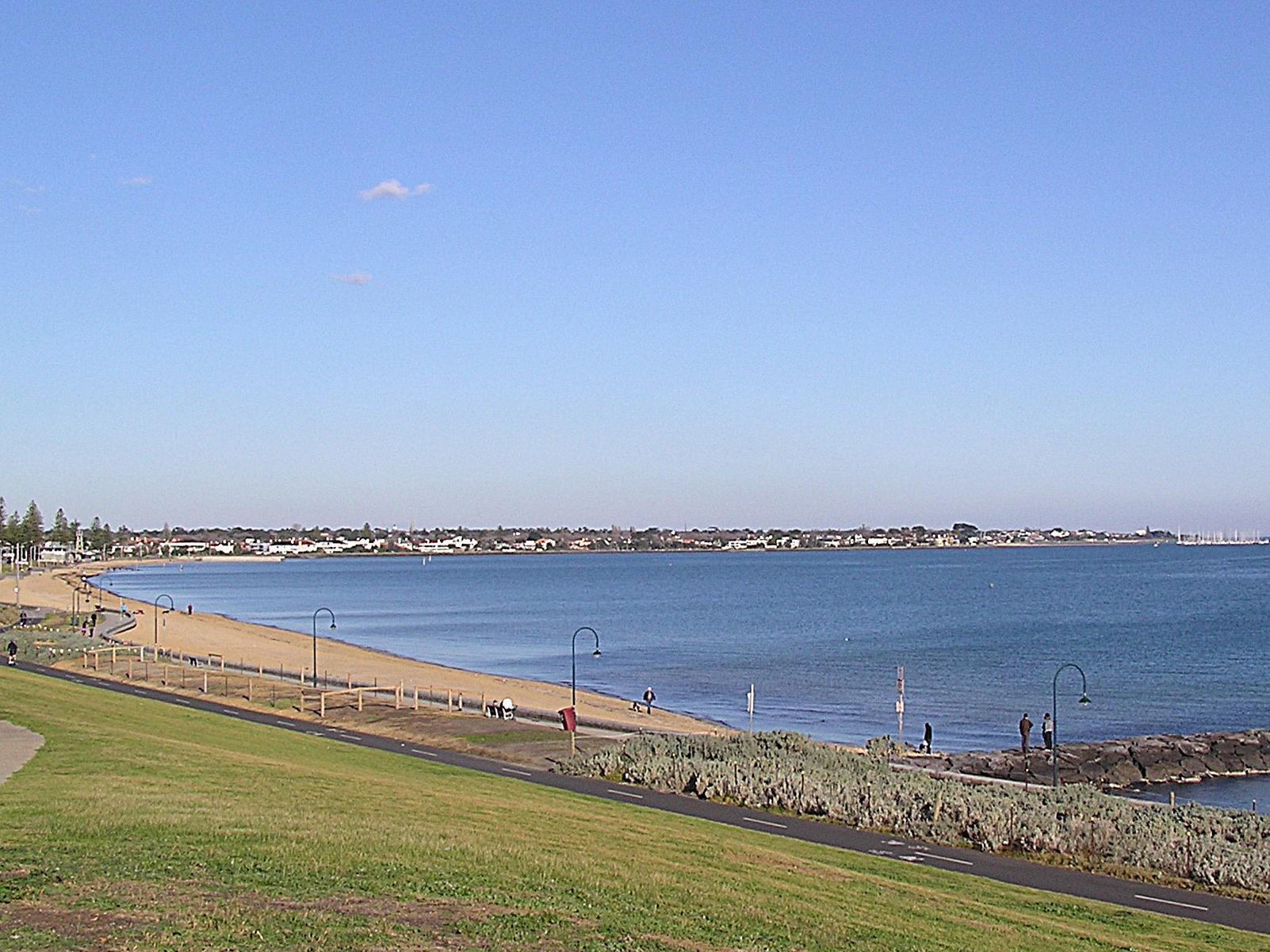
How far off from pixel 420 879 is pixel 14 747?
532 inches

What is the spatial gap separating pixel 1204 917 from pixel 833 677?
181 feet

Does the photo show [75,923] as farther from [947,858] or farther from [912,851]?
[912,851]

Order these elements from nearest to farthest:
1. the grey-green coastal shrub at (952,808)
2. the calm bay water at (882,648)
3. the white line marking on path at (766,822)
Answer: the grey-green coastal shrub at (952,808), the white line marking on path at (766,822), the calm bay water at (882,648)

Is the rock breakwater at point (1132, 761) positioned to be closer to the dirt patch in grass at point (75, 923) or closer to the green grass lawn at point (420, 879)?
the green grass lawn at point (420, 879)

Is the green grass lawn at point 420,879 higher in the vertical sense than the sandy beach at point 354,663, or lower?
higher

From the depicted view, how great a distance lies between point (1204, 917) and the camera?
20.3m

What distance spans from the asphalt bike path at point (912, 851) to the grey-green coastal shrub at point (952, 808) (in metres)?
0.69

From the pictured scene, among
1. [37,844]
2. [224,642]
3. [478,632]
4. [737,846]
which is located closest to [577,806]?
[737,846]

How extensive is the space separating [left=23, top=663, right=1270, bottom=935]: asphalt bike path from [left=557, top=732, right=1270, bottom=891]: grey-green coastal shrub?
27.2 inches

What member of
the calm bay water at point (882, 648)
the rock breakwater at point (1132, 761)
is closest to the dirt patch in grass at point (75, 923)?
the rock breakwater at point (1132, 761)

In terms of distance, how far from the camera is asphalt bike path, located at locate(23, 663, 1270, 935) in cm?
2112

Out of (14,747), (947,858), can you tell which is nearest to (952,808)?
(947,858)

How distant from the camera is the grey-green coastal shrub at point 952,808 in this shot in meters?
24.6

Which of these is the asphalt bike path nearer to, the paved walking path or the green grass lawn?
the green grass lawn
